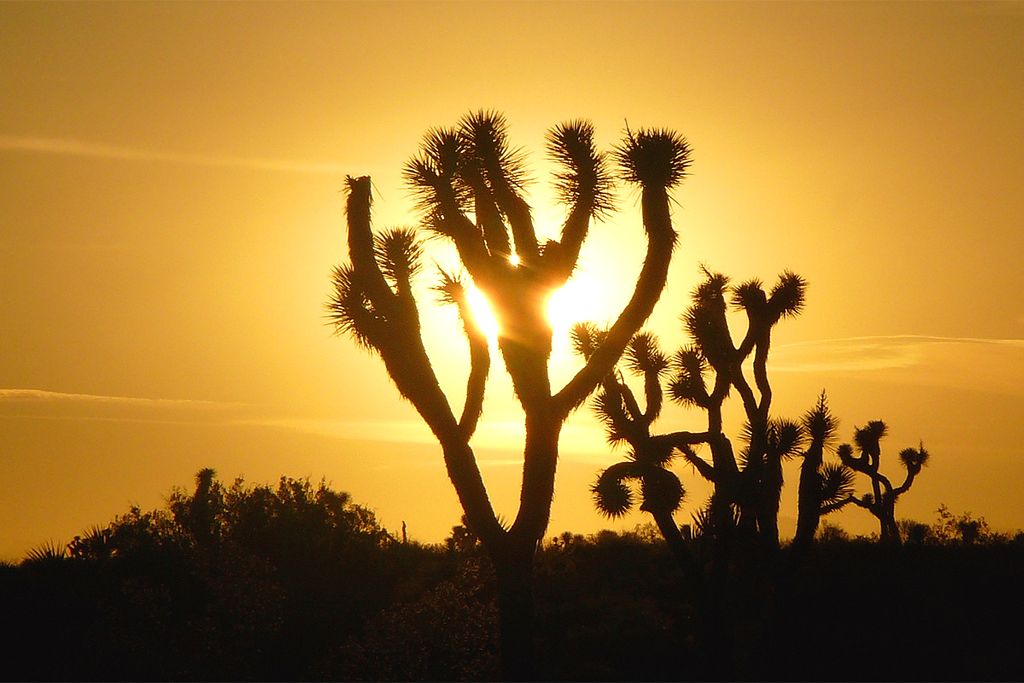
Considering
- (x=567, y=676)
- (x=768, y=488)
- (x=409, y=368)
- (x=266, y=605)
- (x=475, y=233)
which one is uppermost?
(x=475, y=233)

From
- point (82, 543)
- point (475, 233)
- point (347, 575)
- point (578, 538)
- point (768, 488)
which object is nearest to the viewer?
point (475, 233)

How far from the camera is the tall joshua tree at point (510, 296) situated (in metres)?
12.8

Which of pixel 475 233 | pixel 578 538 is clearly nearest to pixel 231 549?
pixel 475 233

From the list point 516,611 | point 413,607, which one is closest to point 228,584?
point 413,607

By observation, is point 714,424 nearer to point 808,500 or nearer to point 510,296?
point 808,500

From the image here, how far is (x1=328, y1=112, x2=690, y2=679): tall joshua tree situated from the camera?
1277cm

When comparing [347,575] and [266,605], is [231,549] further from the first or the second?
[347,575]

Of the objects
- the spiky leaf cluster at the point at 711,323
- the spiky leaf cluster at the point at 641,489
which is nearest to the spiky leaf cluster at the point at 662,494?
the spiky leaf cluster at the point at 641,489

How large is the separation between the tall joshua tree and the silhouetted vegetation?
3597 mm

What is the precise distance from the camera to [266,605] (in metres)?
18.1

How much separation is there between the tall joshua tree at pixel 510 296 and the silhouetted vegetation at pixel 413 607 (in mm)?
3597

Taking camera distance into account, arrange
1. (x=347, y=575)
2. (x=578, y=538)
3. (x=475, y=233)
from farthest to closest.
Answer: (x=578, y=538)
(x=347, y=575)
(x=475, y=233)

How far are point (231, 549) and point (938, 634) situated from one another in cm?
1512

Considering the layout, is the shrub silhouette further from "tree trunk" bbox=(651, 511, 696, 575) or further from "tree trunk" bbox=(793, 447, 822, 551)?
"tree trunk" bbox=(793, 447, 822, 551)
